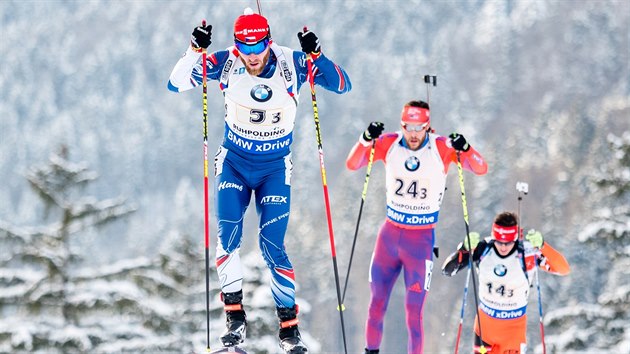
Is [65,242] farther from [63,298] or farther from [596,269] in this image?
[596,269]

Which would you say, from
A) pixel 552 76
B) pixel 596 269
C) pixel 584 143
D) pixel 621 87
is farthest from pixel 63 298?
pixel 552 76

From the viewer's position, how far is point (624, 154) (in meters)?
28.2

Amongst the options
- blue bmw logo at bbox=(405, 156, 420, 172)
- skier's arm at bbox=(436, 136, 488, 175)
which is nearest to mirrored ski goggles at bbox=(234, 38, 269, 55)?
blue bmw logo at bbox=(405, 156, 420, 172)

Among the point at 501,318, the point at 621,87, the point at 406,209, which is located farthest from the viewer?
the point at 621,87

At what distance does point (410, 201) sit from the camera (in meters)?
14.5

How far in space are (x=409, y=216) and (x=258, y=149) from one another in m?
3.02

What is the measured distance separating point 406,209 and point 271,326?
9.39m

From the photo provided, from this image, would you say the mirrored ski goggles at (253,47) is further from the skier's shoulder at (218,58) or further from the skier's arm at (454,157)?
the skier's arm at (454,157)

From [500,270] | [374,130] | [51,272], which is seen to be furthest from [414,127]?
[51,272]

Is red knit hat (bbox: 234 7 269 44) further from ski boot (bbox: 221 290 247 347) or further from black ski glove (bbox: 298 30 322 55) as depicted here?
ski boot (bbox: 221 290 247 347)

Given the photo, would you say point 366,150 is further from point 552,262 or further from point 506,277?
point 552,262

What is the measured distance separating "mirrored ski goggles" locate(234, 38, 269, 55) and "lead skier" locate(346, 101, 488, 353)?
2620mm

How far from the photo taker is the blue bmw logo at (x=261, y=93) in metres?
12.1

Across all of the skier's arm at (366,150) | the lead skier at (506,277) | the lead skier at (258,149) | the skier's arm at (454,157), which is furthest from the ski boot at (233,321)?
the lead skier at (506,277)
